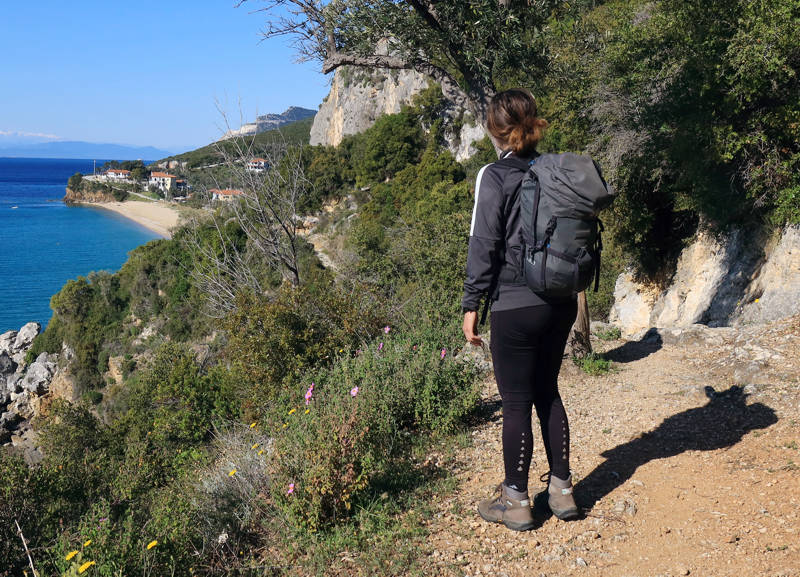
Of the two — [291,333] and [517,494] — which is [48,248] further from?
[517,494]

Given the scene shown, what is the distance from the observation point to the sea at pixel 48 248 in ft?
159

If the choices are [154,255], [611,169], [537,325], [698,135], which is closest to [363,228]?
[611,169]

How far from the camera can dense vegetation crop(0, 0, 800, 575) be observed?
9.91ft

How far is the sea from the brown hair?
165 ft

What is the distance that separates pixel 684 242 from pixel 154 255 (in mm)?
34116

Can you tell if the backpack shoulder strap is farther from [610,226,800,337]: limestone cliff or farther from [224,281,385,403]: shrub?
[610,226,800,337]: limestone cliff

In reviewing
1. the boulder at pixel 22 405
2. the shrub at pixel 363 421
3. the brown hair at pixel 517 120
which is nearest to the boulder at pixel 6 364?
the boulder at pixel 22 405

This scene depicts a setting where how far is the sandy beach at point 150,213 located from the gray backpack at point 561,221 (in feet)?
256

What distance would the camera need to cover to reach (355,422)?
10.8 feet

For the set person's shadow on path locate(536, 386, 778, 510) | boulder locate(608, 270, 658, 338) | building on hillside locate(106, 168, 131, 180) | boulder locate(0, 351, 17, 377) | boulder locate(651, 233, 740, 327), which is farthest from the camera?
building on hillside locate(106, 168, 131, 180)

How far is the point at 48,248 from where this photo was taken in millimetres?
68562

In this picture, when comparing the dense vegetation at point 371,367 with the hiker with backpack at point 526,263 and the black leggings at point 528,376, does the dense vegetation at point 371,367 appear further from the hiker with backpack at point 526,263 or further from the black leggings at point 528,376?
the hiker with backpack at point 526,263

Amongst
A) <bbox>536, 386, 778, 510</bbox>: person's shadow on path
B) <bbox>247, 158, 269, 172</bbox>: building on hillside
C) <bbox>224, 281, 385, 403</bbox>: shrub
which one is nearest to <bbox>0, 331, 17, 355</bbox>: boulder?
<bbox>247, 158, 269, 172</bbox>: building on hillside

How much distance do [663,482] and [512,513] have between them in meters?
1.07
